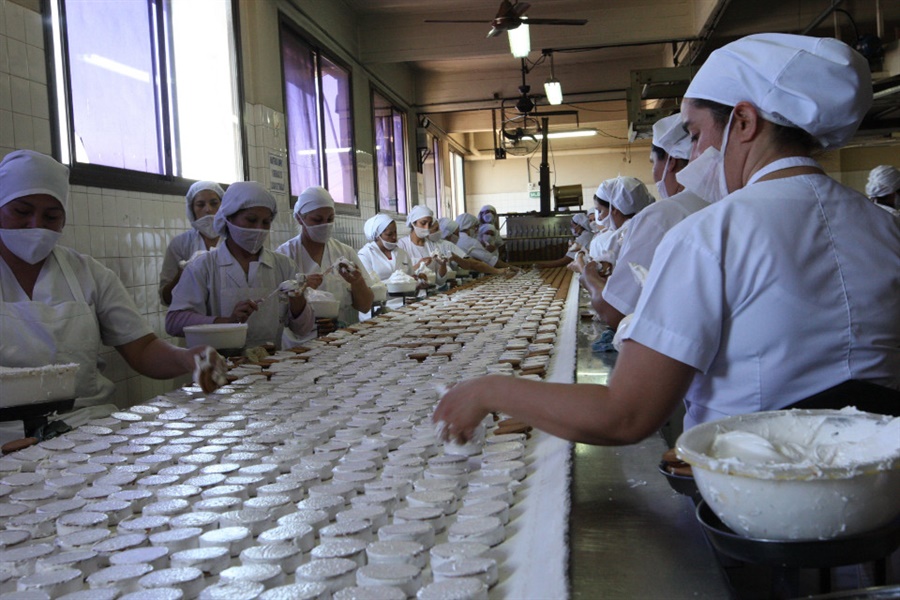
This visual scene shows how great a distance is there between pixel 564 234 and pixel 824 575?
31.2 ft

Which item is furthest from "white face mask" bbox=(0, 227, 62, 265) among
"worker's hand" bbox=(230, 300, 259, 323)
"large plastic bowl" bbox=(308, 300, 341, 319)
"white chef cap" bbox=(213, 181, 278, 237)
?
"large plastic bowl" bbox=(308, 300, 341, 319)

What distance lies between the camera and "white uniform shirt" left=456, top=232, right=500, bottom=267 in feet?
30.1

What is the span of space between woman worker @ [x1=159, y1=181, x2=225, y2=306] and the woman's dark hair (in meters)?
3.80

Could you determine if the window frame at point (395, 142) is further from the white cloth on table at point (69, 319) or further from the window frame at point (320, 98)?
the white cloth on table at point (69, 319)

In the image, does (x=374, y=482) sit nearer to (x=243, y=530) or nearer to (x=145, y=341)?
(x=243, y=530)

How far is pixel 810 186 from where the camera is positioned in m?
1.18

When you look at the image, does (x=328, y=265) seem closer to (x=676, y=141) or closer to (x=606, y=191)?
(x=606, y=191)

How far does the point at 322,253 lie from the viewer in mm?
4758

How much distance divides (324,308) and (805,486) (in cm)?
335

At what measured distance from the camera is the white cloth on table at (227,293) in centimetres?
352

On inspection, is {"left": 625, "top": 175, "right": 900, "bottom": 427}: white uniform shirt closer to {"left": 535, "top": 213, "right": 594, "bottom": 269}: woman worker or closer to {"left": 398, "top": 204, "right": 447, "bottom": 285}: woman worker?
{"left": 398, "top": 204, "right": 447, "bottom": 285}: woman worker

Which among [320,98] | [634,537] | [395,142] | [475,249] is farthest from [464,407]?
[395,142]

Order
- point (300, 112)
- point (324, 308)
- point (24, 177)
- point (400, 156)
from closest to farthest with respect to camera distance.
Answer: point (24, 177) < point (324, 308) < point (300, 112) < point (400, 156)

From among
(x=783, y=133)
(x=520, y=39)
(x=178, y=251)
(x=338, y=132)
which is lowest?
(x=178, y=251)
